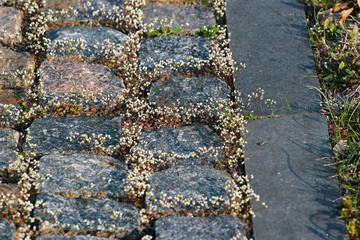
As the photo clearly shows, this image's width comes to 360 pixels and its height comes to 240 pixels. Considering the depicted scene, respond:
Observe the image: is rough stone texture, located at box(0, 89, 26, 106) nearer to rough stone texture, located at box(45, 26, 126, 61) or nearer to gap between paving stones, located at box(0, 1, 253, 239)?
gap between paving stones, located at box(0, 1, 253, 239)

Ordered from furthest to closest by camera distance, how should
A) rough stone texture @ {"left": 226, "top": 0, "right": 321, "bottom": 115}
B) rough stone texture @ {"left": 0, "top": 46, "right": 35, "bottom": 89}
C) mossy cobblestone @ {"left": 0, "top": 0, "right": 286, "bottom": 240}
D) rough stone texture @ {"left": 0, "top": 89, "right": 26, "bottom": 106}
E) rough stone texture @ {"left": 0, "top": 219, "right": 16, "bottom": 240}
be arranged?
1. rough stone texture @ {"left": 0, "top": 46, "right": 35, "bottom": 89}
2. rough stone texture @ {"left": 226, "top": 0, "right": 321, "bottom": 115}
3. rough stone texture @ {"left": 0, "top": 89, "right": 26, "bottom": 106}
4. mossy cobblestone @ {"left": 0, "top": 0, "right": 286, "bottom": 240}
5. rough stone texture @ {"left": 0, "top": 219, "right": 16, "bottom": 240}

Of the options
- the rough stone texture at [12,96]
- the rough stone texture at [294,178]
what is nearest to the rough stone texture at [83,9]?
the rough stone texture at [12,96]

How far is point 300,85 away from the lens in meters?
5.07

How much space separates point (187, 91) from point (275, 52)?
48.9 inches

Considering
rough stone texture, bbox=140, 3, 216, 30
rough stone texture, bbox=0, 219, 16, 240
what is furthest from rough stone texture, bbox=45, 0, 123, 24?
rough stone texture, bbox=0, 219, 16, 240

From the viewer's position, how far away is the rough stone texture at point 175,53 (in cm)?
543

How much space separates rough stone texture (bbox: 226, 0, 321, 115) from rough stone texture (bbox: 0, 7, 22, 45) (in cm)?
268

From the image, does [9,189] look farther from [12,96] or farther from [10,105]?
[12,96]

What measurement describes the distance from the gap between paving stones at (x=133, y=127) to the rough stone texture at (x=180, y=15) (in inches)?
6.6

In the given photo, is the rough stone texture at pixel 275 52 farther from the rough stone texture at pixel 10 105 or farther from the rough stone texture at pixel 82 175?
the rough stone texture at pixel 10 105

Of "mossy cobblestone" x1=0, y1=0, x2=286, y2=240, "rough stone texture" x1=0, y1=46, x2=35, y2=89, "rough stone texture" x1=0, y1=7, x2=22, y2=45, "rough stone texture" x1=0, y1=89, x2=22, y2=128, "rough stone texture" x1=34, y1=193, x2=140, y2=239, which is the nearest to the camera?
"rough stone texture" x1=34, y1=193, x2=140, y2=239

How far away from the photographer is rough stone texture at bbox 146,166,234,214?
3.98 metres

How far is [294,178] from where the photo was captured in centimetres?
416

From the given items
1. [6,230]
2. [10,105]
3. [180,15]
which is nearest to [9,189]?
[6,230]
